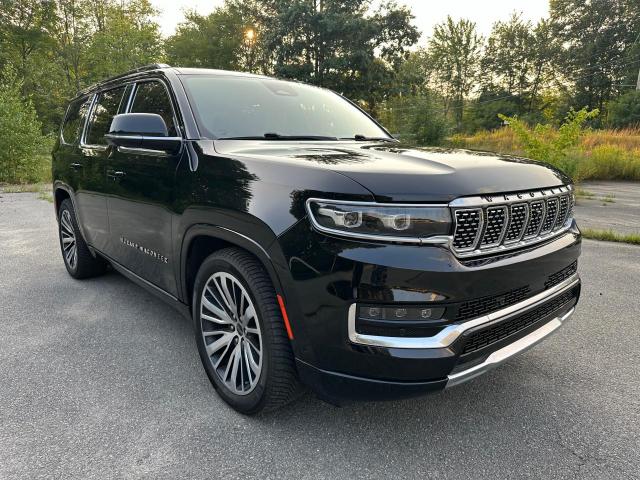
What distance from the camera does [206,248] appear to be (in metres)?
2.48

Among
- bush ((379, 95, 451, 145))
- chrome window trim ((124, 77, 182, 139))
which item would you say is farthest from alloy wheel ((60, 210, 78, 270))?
bush ((379, 95, 451, 145))

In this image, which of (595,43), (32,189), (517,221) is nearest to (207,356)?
(517,221)

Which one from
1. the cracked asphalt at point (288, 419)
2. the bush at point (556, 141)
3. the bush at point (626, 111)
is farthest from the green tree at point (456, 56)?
the cracked asphalt at point (288, 419)

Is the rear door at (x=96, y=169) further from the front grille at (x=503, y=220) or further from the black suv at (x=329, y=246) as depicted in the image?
the front grille at (x=503, y=220)

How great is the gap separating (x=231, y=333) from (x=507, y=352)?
136 cm

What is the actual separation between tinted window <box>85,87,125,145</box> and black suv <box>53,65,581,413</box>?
70 centimetres

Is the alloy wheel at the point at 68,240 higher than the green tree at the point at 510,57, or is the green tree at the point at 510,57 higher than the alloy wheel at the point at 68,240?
the green tree at the point at 510,57

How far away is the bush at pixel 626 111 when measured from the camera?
111ft

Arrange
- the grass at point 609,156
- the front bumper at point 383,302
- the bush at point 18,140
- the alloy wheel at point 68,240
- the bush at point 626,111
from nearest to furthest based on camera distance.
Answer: the front bumper at point 383,302, the alloy wheel at point 68,240, the bush at point 18,140, the grass at point 609,156, the bush at point 626,111

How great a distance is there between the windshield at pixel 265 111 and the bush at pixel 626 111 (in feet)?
128

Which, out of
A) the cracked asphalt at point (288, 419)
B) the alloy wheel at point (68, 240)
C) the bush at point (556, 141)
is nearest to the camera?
the cracked asphalt at point (288, 419)

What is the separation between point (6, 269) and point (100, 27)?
39210 millimetres

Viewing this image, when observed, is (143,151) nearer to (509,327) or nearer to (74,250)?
(74,250)

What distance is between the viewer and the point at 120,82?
3594mm
